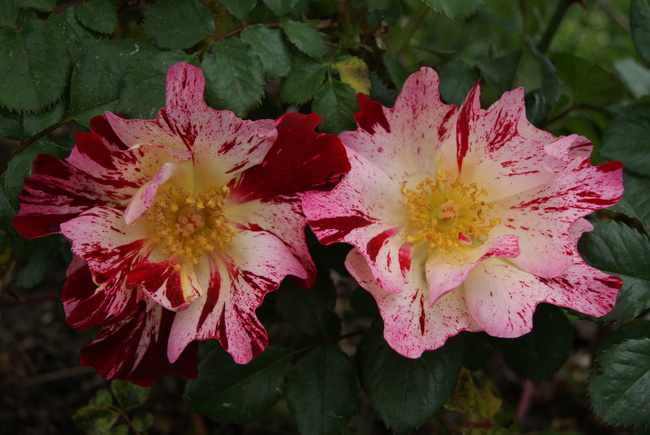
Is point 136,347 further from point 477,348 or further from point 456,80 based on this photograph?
point 456,80

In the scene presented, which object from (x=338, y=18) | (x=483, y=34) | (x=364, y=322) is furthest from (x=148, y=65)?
(x=483, y=34)

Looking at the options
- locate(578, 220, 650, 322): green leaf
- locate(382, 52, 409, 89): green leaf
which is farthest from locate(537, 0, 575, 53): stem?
locate(578, 220, 650, 322): green leaf

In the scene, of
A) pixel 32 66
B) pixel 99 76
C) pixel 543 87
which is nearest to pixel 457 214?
pixel 543 87

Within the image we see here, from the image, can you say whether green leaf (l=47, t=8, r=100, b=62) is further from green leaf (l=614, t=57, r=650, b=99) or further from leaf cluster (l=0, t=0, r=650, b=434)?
green leaf (l=614, t=57, r=650, b=99)

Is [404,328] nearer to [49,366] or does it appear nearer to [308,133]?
[308,133]

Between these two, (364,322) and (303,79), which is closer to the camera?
(303,79)

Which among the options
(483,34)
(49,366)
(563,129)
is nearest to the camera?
(563,129)

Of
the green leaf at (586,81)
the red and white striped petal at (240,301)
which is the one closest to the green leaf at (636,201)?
the green leaf at (586,81)

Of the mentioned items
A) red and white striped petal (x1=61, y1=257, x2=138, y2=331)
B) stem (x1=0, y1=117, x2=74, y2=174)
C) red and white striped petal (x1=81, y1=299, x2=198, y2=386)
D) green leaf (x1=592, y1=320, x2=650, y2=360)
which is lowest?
red and white striped petal (x1=81, y1=299, x2=198, y2=386)
